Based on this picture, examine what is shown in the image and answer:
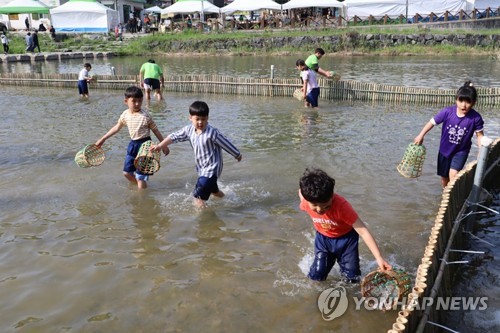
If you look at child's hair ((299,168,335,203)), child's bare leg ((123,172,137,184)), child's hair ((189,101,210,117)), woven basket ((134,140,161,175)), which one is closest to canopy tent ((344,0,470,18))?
child's bare leg ((123,172,137,184))

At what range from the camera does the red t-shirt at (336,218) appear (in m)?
3.85

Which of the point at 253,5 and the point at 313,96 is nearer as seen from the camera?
the point at 313,96

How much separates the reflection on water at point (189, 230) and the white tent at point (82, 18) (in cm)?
3233

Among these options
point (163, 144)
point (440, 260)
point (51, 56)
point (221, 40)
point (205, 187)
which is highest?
point (221, 40)

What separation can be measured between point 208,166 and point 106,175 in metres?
2.89

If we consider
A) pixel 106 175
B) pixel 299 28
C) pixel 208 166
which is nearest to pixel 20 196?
Result: pixel 106 175

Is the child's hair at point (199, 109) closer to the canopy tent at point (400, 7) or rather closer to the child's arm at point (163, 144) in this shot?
the child's arm at point (163, 144)

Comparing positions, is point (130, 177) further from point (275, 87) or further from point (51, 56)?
point (51, 56)

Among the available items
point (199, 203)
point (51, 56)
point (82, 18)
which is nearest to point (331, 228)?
point (199, 203)

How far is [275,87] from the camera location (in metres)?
15.1

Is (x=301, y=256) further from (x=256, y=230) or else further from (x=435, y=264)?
(x=435, y=264)

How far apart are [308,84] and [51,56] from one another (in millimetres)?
23369

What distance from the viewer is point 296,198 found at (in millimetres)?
6965

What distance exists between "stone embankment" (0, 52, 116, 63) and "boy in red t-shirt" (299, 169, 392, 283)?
30.0 m
